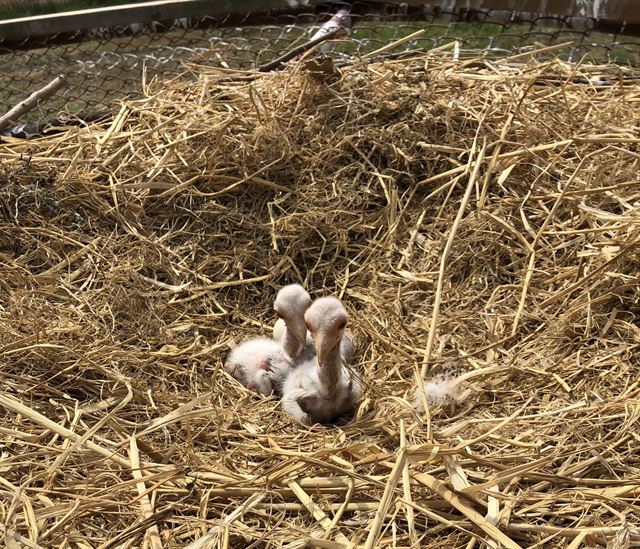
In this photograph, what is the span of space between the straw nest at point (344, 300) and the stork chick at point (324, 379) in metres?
0.06

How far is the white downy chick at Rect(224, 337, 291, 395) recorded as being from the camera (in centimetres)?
208

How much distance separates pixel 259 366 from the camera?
207cm

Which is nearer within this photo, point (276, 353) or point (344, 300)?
point (276, 353)

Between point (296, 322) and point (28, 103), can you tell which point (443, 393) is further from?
point (28, 103)

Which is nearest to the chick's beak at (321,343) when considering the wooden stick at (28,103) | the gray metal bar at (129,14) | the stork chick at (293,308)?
the stork chick at (293,308)

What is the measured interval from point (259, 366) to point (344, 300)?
0.38 m

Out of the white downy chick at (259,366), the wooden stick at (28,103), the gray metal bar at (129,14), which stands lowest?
the white downy chick at (259,366)

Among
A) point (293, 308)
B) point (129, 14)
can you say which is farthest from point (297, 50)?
point (293, 308)

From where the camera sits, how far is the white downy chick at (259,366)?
6.82 feet

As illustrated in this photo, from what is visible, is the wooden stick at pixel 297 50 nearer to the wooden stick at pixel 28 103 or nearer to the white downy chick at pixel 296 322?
the wooden stick at pixel 28 103

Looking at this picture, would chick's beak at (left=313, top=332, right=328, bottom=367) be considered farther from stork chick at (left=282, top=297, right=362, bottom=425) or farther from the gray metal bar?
the gray metal bar

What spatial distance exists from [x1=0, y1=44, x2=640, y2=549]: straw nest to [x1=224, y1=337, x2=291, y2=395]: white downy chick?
1.6 inches

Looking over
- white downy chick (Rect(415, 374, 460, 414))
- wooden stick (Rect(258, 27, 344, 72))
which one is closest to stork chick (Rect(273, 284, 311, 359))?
white downy chick (Rect(415, 374, 460, 414))

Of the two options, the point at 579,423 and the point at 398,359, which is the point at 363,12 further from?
the point at 579,423
